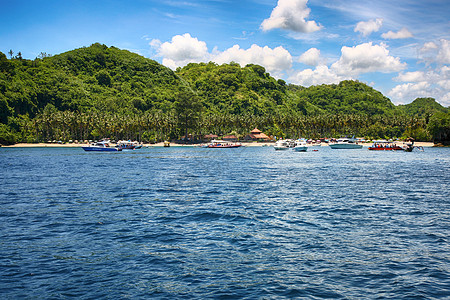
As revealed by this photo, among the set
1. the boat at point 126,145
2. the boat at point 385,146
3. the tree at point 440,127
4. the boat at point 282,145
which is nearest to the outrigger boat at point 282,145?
the boat at point 282,145

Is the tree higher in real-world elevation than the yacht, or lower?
higher

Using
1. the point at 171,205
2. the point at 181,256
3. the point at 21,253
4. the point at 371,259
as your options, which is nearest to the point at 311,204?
the point at 171,205

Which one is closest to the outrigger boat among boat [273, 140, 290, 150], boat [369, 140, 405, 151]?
boat [273, 140, 290, 150]

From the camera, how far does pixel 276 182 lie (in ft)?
144

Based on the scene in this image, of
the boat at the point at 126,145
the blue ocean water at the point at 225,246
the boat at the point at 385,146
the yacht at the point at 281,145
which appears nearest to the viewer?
the blue ocean water at the point at 225,246

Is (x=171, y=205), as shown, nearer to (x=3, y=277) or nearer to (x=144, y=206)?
(x=144, y=206)

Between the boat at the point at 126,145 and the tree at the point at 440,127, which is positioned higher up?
the tree at the point at 440,127

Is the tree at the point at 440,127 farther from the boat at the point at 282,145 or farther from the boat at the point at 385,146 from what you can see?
the boat at the point at 282,145

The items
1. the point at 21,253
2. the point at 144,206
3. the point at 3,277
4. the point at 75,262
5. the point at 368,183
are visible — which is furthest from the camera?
the point at 368,183

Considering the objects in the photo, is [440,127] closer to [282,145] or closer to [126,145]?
[282,145]

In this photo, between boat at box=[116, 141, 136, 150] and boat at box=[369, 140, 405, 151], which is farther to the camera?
boat at box=[116, 141, 136, 150]

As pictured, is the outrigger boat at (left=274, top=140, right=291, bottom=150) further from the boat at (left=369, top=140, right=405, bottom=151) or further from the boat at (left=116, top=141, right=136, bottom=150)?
the boat at (left=116, top=141, right=136, bottom=150)

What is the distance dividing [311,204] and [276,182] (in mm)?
14868

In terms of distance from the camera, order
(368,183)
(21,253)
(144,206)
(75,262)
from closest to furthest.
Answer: (75,262) < (21,253) < (144,206) < (368,183)
